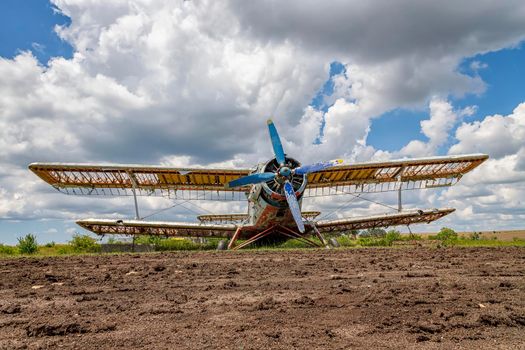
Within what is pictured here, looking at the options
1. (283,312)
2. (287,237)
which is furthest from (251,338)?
(287,237)

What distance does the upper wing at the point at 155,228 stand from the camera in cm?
2061

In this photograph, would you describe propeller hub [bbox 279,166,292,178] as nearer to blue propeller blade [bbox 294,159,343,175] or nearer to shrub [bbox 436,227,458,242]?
blue propeller blade [bbox 294,159,343,175]

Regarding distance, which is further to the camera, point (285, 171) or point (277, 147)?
point (277, 147)

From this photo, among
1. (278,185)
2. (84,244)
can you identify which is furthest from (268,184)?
(84,244)

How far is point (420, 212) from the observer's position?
21.3m

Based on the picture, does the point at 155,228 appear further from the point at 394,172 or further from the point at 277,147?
the point at 394,172

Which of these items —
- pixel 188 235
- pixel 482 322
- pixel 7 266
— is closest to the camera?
pixel 482 322

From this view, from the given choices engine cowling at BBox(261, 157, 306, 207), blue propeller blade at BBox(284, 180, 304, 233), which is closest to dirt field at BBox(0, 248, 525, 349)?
blue propeller blade at BBox(284, 180, 304, 233)

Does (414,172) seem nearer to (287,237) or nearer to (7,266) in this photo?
(287,237)

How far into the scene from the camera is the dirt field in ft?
13.5

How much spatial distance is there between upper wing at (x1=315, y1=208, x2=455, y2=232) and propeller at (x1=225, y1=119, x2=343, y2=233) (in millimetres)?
5081

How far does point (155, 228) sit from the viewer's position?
22.1 m

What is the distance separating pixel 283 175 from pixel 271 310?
1262 cm

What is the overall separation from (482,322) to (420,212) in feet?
58.3
